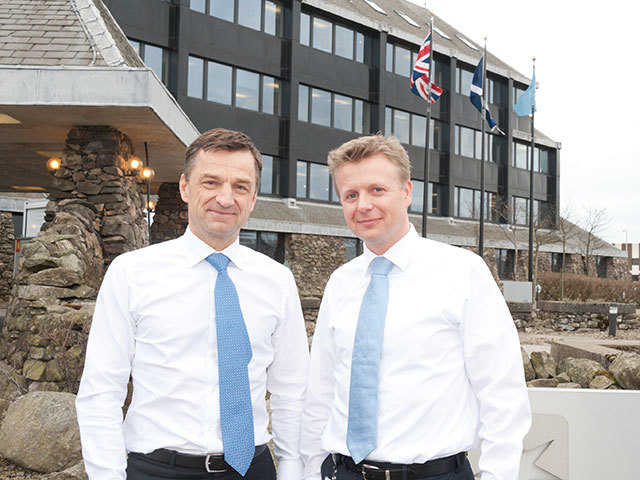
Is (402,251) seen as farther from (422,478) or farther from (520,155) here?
(520,155)

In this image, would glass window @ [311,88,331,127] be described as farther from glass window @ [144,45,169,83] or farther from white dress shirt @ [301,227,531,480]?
white dress shirt @ [301,227,531,480]

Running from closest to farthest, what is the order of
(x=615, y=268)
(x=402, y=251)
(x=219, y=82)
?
(x=402, y=251)
(x=219, y=82)
(x=615, y=268)

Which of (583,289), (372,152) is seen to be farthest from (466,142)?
(372,152)

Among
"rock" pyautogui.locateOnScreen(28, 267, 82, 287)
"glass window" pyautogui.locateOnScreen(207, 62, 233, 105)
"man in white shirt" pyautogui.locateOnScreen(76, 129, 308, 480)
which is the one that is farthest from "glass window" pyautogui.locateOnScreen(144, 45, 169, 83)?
"man in white shirt" pyautogui.locateOnScreen(76, 129, 308, 480)

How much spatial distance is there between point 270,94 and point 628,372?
19745 mm

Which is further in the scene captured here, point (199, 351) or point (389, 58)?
point (389, 58)

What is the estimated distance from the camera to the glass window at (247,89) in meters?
22.6

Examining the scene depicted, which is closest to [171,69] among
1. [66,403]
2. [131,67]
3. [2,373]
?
[131,67]

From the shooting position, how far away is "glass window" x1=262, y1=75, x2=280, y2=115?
23344 millimetres

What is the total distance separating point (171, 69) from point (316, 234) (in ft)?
26.5

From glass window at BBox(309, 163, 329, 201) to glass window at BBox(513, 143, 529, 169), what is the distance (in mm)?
14054

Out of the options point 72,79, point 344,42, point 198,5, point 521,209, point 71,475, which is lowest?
point 71,475

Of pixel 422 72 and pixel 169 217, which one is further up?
pixel 422 72

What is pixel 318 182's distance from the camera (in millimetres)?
25016
